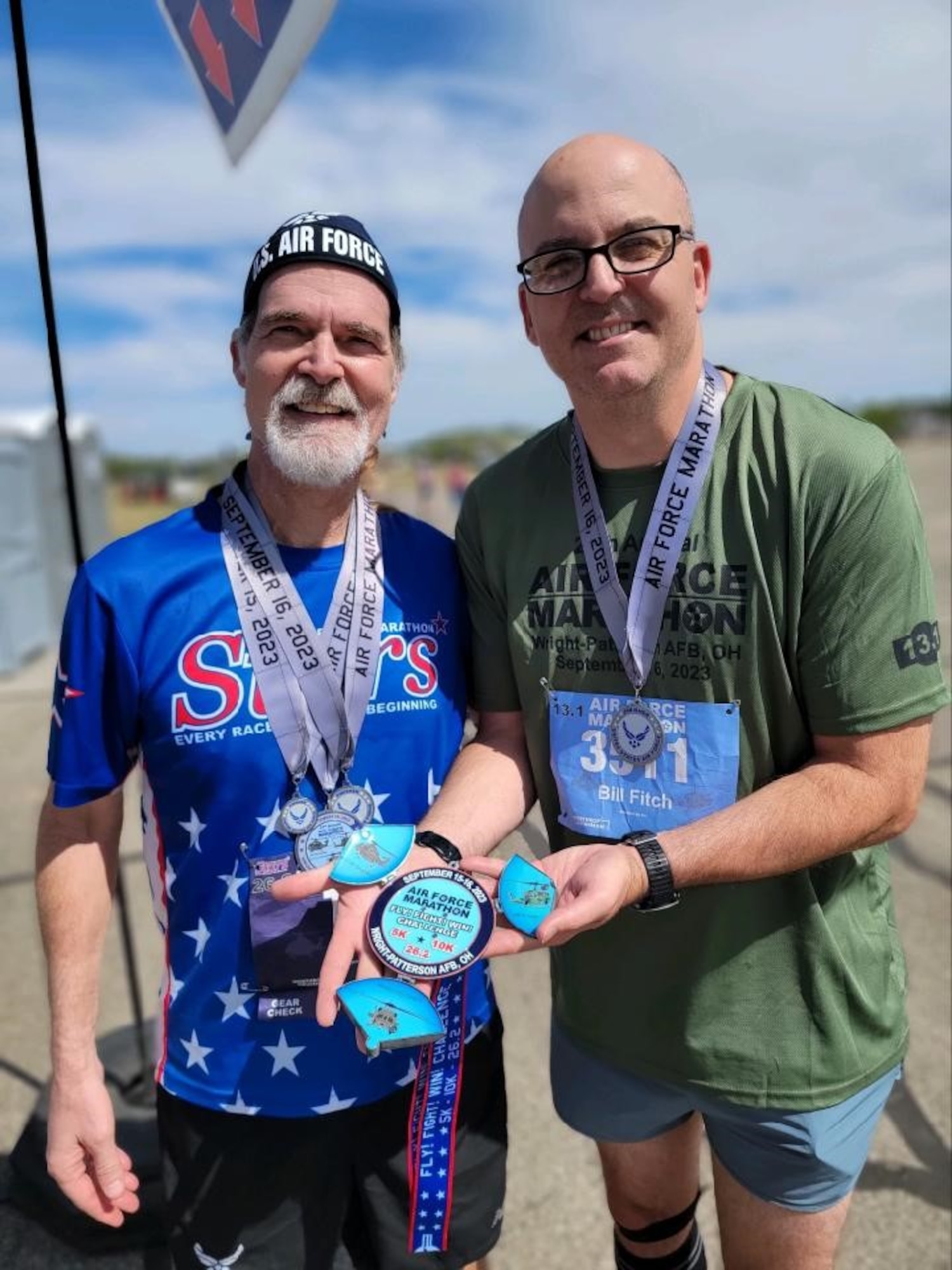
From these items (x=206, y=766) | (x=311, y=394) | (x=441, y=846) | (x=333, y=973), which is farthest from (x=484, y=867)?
(x=311, y=394)

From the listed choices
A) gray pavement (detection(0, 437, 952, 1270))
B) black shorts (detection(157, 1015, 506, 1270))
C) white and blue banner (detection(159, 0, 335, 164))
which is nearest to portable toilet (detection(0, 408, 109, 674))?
gray pavement (detection(0, 437, 952, 1270))

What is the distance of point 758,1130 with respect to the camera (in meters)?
1.85

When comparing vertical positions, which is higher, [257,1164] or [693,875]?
[693,875]

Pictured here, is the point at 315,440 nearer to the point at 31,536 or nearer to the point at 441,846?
the point at 441,846

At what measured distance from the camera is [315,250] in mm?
1865

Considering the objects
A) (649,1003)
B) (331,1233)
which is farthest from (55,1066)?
(649,1003)

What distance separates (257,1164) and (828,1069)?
3.71 feet

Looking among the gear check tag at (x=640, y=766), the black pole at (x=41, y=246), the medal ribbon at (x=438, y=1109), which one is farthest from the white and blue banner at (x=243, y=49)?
the medal ribbon at (x=438, y=1109)

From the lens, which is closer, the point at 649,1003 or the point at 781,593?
the point at 781,593

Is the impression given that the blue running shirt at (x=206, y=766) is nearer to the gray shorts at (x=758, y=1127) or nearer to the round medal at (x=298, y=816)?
the round medal at (x=298, y=816)

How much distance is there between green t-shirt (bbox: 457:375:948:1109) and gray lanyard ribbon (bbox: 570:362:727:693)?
0.02m

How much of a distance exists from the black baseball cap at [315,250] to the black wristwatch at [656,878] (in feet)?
4.10

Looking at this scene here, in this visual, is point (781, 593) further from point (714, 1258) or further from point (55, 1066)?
point (714, 1258)

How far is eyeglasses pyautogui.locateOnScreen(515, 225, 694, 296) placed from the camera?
5.59 ft
